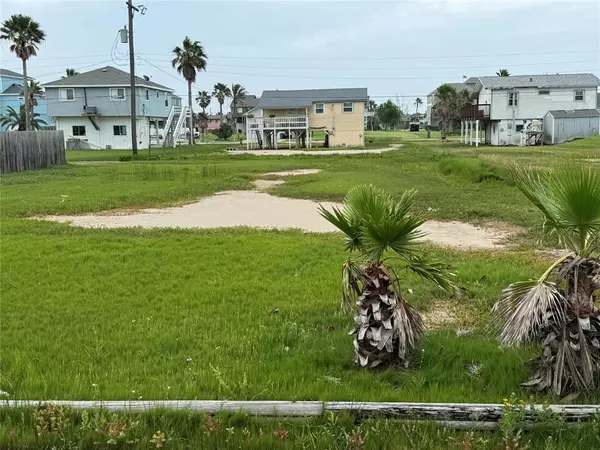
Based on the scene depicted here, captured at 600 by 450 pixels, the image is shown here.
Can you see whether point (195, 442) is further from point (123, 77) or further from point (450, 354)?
point (123, 77)

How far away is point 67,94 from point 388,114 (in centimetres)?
6930

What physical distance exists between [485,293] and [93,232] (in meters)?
7.53

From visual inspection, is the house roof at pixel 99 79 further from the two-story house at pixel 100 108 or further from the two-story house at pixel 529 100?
the two-story house at pixel 529 100

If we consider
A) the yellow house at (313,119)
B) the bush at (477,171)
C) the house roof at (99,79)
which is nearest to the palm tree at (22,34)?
the house roof at (99,79)

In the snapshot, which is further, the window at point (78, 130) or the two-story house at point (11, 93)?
the two-story house at point (11, 93)

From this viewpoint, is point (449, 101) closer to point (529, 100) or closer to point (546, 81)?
point (546, 81)

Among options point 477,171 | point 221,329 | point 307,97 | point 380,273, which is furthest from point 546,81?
point 380,273

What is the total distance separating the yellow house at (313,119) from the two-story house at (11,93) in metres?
27.0

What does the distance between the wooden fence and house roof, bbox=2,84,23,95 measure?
39.6 metres

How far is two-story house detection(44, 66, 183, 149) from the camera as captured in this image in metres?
52.7

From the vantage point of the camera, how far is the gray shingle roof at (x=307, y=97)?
54.8m

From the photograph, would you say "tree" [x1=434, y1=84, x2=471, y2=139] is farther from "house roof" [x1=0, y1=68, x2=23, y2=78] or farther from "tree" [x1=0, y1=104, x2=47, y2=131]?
"house roof" [x1=0, y1=68, x2=23, y2=78]

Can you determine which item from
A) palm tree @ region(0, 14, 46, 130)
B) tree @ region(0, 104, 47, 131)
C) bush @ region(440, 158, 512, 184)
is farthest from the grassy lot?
tree @ region(0, 104, 47, 131)

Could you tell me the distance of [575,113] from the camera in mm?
49781
